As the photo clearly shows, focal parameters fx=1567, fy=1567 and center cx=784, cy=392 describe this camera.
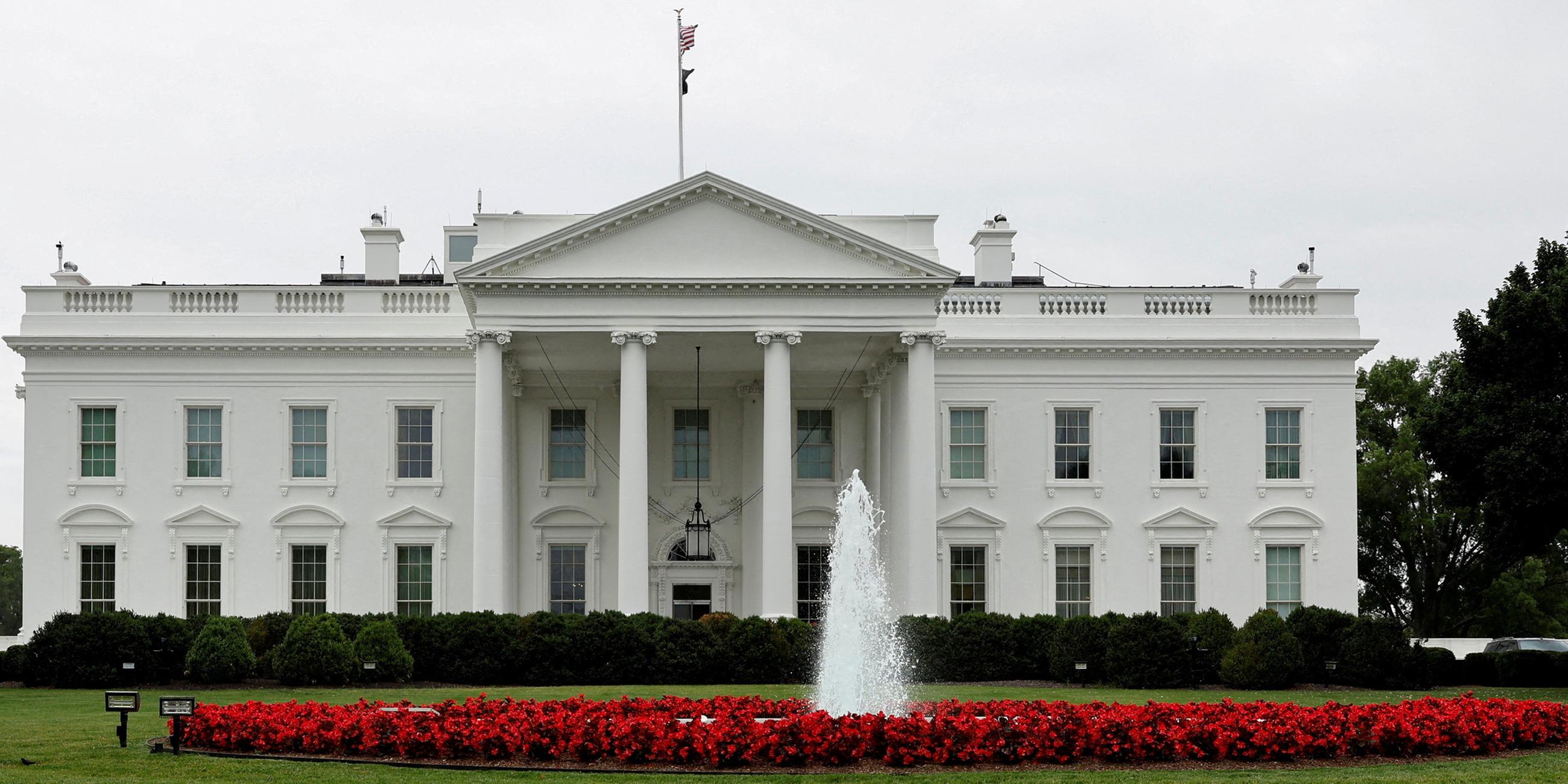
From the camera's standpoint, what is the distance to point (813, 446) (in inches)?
1587

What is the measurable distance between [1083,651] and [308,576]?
19134mm

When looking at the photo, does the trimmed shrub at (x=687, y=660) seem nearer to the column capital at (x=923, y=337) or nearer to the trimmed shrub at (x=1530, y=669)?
the column capital at (x=923, y=337)

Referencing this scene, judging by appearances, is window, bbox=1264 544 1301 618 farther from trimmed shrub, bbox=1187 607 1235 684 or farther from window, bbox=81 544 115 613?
window, bbox=81 544 115 613

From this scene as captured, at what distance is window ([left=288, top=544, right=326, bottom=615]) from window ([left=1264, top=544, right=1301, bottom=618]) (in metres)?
23.3

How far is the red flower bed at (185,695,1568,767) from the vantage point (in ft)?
55.3

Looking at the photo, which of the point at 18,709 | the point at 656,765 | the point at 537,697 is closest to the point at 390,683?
the point at 537,697

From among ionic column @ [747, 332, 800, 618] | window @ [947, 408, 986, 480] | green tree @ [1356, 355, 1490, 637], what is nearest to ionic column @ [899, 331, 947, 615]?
ionic column @ [747, 332, 800, 618]

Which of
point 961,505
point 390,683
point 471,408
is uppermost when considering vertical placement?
point 471,408

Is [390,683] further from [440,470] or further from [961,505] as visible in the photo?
[961,505]

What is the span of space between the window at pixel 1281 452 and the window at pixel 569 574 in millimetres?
17248

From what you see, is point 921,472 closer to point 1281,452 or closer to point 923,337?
point 923,337

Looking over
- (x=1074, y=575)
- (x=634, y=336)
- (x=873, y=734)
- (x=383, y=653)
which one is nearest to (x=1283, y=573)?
(x=1074, y=575)

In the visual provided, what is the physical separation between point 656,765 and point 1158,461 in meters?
24.8

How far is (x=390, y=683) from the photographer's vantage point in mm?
29703
